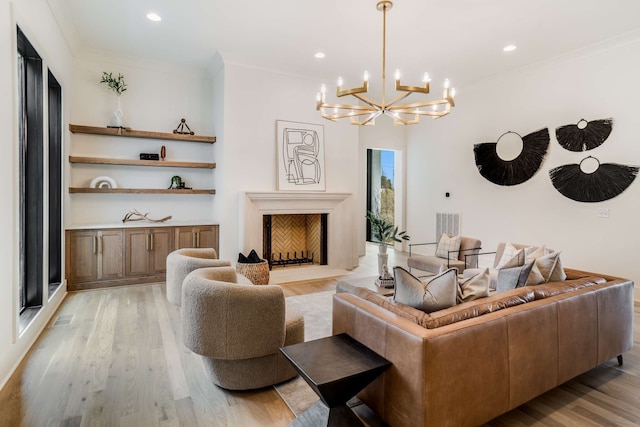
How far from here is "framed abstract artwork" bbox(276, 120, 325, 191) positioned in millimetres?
5625

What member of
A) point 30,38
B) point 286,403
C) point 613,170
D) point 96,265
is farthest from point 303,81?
point 286,403

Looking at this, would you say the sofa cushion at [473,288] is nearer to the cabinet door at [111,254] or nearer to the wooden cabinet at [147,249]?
the wooden cabinet at [147,249]

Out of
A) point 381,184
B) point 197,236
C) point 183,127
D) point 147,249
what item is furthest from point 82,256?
point 381,184

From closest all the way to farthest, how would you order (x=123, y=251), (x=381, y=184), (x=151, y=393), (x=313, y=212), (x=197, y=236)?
(x=151, y=393) < (x=123, y=251) < (x=197, y=236) < (x=313, y=212) < (x=381, y=184)

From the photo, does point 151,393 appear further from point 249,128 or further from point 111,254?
point 249,128

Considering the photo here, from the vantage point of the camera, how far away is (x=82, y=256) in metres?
4.66

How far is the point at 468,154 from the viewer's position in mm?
6395

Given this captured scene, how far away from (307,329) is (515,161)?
436cm

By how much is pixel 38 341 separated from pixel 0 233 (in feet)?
4.30

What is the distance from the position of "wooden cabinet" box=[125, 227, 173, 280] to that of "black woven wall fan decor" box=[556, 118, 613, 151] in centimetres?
588

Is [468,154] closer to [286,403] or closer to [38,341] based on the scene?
[286,403]

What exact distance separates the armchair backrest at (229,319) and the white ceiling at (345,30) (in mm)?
3077

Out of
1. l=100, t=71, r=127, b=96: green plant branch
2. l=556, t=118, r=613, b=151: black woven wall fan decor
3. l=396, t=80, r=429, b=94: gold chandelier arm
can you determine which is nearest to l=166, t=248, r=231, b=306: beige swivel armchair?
l=396, t=80, r=429, b=94: gold chandelier arm

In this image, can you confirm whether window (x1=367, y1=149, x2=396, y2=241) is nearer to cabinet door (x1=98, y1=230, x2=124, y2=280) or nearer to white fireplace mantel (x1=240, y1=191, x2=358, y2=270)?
white fireplace mantel (x1=240, y1=191, x2=358, y2=270)
